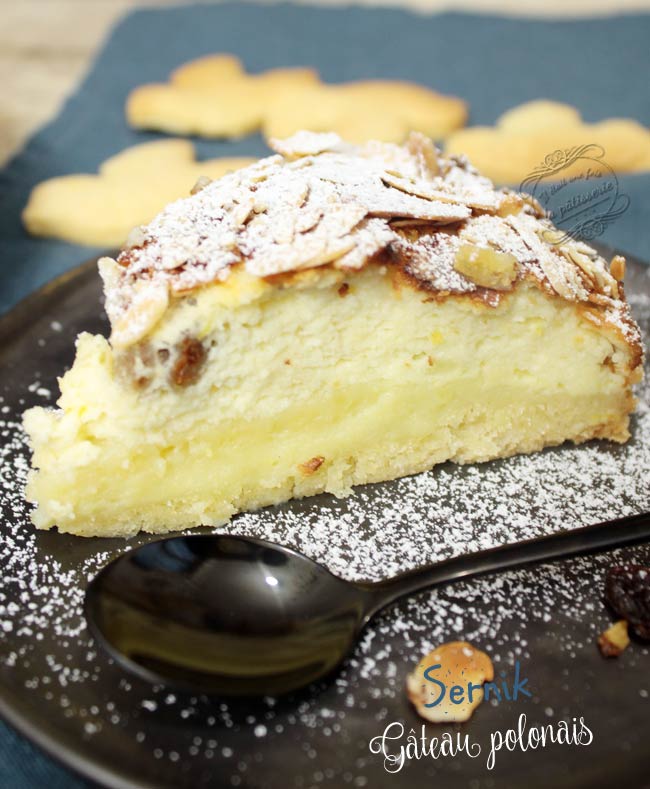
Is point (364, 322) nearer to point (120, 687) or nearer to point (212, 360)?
point (212, 360)

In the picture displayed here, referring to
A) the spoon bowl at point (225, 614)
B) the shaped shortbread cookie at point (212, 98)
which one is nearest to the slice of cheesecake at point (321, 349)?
the spoon bowl at point (225, 614)

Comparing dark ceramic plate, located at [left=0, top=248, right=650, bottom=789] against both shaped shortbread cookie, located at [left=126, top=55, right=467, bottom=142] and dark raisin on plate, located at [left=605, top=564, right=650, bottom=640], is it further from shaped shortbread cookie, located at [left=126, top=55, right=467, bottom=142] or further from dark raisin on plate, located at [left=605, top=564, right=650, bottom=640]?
shaped shortbread cookie, located at [left=126, top=55, right=467, bottom=142]

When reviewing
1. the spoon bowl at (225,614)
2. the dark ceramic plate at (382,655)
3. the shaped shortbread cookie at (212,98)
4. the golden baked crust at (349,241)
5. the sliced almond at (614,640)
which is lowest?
the dark ceramic plate at (382,655)

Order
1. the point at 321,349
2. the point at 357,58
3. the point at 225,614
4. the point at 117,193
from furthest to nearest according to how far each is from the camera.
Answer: the point at 357,58
the point at 117,193
the point at 321,349
the point at 225,614

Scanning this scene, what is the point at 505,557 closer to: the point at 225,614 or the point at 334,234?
the point at 225,614

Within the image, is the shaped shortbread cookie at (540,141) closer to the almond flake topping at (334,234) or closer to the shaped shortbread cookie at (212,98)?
the shaped shortbread cookie at (212,98)

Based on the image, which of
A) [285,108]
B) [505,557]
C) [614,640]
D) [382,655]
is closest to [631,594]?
[614,640]

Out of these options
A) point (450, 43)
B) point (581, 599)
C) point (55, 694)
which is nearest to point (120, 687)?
point (55, 694)
